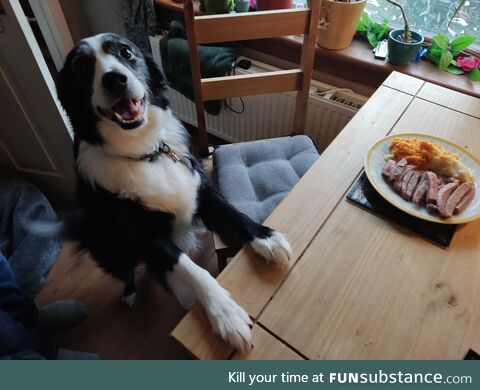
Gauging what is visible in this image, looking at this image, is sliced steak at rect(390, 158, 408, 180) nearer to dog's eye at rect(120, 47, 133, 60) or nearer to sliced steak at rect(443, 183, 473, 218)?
sliced steak at rect(443, 183, 473, 218)

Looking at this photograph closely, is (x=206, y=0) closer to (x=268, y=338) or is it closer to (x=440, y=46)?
(x=440, y=46)

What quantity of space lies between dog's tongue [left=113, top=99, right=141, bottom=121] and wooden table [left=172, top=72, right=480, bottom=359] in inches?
18.3

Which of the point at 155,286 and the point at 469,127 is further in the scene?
the point at 155,286

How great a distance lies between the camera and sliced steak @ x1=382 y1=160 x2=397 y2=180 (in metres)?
0.80

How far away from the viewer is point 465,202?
737 millimetres

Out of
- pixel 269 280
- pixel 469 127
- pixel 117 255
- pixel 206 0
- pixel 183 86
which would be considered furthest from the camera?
pixel 183 86

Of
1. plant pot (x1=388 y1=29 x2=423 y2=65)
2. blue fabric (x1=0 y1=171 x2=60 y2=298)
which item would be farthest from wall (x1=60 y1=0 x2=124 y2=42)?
plant pot (x1=388 y1=29 x2=423 y2=65)

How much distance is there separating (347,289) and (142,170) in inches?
24.1

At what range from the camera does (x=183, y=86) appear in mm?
1835

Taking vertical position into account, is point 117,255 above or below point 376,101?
below

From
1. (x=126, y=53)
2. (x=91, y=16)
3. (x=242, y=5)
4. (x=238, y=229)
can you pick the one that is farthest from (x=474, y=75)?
(x=91, y=16)

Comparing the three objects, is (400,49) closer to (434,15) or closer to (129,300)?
(434,15)

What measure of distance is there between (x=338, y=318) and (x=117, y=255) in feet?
2.74

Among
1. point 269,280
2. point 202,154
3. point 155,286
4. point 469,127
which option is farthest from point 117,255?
point 469,127
